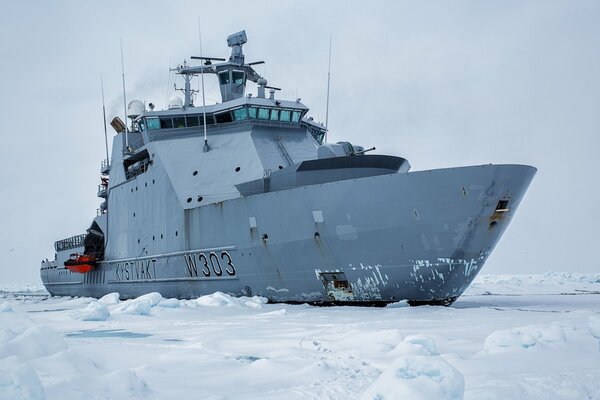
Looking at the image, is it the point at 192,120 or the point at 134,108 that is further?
the point at 134,108

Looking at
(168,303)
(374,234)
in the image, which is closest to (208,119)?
(168,303)

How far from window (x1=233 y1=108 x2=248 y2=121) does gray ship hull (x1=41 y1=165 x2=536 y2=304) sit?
15.9 ft

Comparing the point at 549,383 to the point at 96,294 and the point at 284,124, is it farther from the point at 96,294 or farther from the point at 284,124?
the point at 96,294

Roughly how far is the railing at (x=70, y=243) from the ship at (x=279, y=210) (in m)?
6.31

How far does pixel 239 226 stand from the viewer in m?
16.4

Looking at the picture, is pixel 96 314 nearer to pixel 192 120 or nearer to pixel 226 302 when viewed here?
pixel 226 302

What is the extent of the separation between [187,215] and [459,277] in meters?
9.95

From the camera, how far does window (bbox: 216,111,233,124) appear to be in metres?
20.8

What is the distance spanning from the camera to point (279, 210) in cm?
1503

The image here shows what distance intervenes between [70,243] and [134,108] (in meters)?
11.9

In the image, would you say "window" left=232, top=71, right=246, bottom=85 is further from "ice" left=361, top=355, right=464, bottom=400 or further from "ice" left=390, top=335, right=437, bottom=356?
"ice" left=361, top=355, right=464, bottom=400

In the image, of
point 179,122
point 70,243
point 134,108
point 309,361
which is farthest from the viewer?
point 70,243

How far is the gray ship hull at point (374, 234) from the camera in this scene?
503 inches

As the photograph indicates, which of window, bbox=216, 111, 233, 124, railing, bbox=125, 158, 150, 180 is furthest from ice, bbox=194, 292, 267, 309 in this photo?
railing, bbox=125, 158, 150, 180
